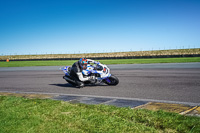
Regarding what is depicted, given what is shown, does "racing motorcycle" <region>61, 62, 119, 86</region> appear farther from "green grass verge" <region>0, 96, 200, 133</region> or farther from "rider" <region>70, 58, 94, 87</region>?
"green grass verge" <region>0, 96, 200, 133</region>

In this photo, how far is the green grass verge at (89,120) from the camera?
139 inches

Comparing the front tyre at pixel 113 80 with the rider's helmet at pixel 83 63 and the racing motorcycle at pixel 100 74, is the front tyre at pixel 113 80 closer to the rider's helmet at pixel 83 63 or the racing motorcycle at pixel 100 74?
the racing motorcycle at pixel 100 74

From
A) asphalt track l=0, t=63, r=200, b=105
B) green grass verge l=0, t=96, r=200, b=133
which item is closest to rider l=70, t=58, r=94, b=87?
asphalt track l=0, t=63, r=200, b=105

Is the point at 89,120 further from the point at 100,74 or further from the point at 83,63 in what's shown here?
the point at 83,63

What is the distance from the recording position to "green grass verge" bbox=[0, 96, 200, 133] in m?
3.54

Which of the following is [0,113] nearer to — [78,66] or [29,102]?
[29,102]

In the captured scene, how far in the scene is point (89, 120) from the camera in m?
4.03

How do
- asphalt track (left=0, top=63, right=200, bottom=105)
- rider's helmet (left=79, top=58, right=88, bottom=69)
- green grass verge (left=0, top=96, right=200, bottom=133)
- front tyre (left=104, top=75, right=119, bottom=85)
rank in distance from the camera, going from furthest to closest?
1. front tyre (left=104, top=75, right=119, bottom=85)
2. rider's helmet (left=79, top=58, right=88, bottom=69)
3. asphalt track (left=0, top=63, right=200, bottom=105)
4. green grass verge (left=0, top=96, right=200, bottom=133)

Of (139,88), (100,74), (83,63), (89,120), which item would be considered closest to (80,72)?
(83,63)

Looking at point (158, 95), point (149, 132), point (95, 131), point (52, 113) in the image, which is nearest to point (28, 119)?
point (52, 113)

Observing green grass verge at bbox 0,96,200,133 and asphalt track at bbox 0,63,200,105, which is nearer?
green grass verge at bbox 0,96,200,133

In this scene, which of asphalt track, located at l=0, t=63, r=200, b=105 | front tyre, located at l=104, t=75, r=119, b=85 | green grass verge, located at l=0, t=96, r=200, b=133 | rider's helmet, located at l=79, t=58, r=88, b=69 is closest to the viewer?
green grass verge, located at l=0, t=96, r=200, b=133

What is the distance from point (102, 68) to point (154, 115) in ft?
16.9

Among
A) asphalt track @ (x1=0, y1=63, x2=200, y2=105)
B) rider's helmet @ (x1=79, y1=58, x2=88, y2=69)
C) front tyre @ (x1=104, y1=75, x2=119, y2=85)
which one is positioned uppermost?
rider's helmet @ (x1=79, y1=58, x2=88, y2=69)
